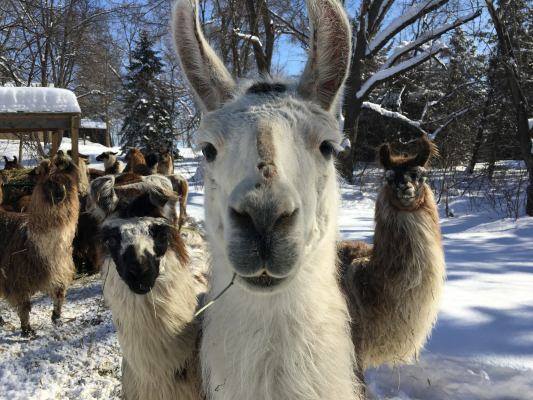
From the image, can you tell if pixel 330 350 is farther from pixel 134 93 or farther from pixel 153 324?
pixel 134 93

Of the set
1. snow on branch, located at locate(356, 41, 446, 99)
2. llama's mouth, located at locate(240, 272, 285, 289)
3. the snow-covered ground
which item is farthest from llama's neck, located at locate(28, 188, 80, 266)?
snow on branch, located at locate(356, 41, 446, 99)

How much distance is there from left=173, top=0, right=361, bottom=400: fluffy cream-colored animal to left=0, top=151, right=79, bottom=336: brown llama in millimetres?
4651

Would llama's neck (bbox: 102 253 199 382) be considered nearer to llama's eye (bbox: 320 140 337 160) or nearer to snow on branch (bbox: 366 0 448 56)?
llama's eye (bbox: 320 140 337 160)

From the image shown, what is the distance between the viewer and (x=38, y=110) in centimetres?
920

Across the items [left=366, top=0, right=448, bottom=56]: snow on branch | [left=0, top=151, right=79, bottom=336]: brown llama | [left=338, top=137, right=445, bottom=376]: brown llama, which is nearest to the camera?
[left=338, top=137, right=445, bottom=376]: brown llama

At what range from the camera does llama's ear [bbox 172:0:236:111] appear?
75.1 inches

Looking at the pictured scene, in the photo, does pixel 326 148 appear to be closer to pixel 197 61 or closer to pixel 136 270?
pixel 197 61

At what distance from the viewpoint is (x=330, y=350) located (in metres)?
1.84

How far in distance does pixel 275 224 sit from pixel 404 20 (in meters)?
12.4

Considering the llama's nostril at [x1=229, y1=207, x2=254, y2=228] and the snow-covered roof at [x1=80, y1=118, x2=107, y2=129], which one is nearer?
the llama's nostril at [x1=229, y1=207, x2=254, y2=228]

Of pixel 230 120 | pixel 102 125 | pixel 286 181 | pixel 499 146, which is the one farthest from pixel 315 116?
pixel 102 125

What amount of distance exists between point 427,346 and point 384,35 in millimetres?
11072

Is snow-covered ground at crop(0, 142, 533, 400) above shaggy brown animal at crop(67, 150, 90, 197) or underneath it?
underneath

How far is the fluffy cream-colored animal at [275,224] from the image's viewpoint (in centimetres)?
139
